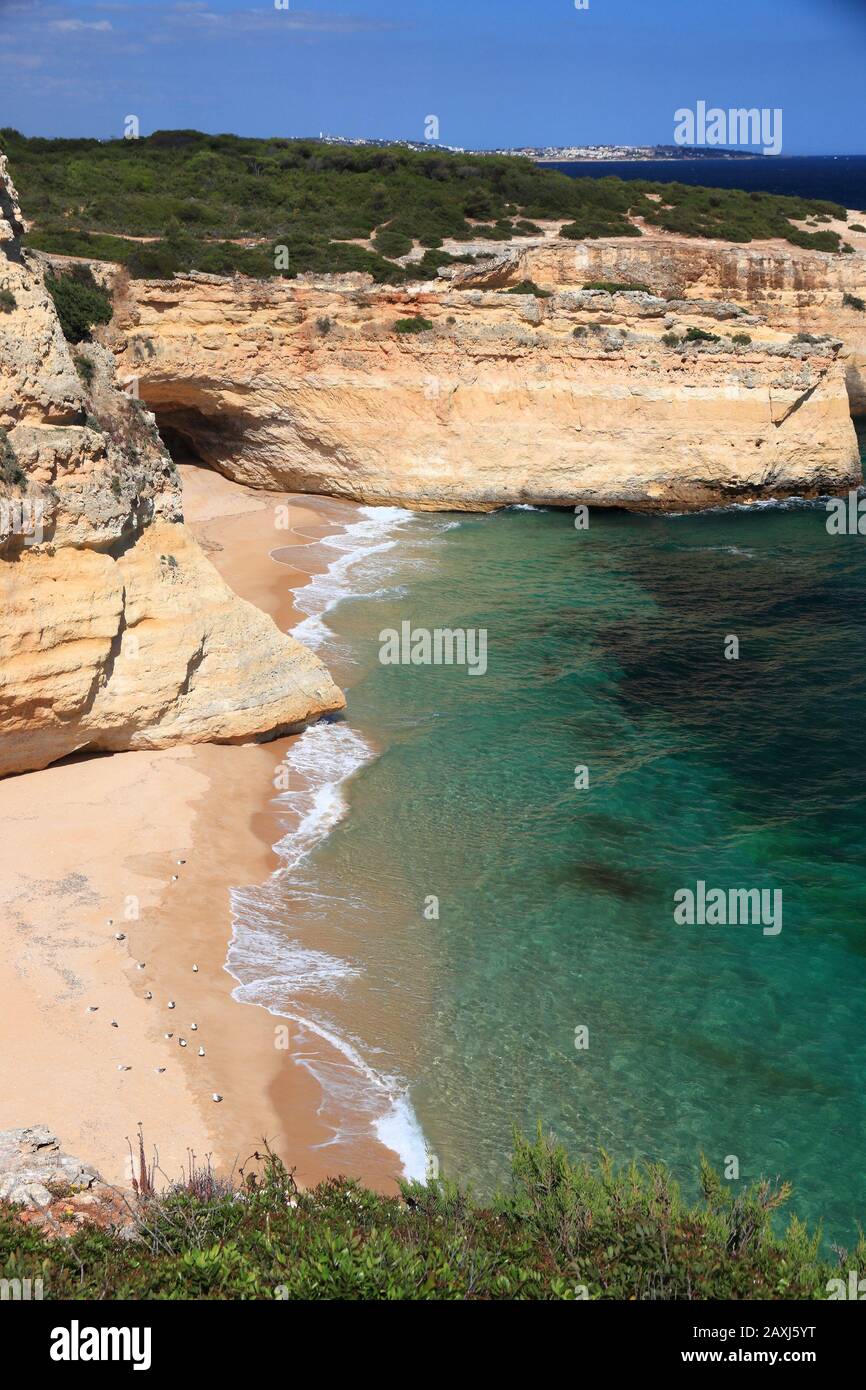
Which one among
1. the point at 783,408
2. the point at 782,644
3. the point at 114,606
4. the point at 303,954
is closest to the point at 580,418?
the point at 783,408

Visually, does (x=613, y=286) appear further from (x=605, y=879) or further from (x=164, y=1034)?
(x=164, y=1034)

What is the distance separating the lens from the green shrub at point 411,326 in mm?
34344

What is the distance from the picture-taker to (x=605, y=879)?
1667cm

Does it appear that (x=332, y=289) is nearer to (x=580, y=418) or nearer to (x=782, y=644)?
(x=580, y=418)

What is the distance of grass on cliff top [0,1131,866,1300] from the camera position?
7.92 meters

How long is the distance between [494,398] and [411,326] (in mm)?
3261

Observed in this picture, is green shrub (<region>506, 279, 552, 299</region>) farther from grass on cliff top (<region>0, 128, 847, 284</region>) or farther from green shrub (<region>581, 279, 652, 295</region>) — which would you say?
grass on cliff top (<region>0, 128, 847, 284</region>)

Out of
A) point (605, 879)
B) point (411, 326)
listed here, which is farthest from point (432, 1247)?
point (411, 326)

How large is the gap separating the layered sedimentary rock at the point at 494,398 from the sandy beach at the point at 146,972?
17.1 metres

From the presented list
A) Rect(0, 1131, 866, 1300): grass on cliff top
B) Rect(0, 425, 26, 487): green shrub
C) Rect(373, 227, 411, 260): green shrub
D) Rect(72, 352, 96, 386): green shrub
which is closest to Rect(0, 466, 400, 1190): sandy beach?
Rect(0, 1131, 866, 1300): grass on cliff top

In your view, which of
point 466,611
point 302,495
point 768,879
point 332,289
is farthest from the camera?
point 302,495

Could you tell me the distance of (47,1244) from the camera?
27.2 ft

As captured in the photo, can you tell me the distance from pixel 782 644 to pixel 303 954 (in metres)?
15.0

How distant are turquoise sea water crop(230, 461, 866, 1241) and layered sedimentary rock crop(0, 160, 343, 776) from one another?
2.51m
